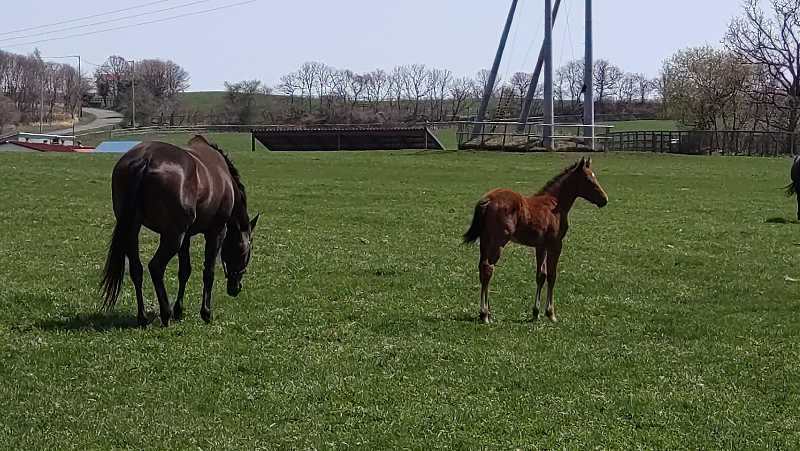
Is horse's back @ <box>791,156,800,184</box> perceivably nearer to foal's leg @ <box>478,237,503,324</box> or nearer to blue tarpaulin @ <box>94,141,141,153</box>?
foal's leg @ <box>478,237,503,324</box>

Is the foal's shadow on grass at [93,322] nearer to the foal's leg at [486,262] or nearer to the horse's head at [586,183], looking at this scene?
the foal's leg at [486,262]

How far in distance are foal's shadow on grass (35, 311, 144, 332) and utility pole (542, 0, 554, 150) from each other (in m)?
40.2

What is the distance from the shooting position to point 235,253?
33.1 feet

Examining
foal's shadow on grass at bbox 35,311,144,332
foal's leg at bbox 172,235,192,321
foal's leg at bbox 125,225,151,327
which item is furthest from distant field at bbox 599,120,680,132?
foal's leg at bbox 125,225,151,327

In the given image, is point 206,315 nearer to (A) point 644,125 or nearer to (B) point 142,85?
(A) point 644,125

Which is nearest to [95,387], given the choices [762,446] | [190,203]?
[190,203]

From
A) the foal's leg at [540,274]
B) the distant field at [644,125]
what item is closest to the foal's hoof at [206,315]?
the foal's leg at [540,274]

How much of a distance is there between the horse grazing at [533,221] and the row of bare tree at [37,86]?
104472mm

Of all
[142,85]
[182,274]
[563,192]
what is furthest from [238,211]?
[142,85]

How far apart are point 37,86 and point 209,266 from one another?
116259 millimetres

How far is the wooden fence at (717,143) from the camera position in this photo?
50.5 meters

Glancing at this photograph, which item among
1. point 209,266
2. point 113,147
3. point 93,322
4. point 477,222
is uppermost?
point 113,147

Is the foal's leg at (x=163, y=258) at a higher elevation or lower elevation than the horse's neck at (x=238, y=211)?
lower

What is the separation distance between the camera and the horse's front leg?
9242 millimetres
